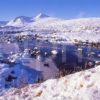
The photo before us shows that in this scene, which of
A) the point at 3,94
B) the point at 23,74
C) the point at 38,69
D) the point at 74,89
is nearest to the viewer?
the point at 74,89

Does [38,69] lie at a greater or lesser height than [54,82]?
lesser

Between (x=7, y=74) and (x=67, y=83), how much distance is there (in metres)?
13.5

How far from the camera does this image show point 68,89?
825 centimetres

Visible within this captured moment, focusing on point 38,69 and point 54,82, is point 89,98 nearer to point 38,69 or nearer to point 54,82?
point 54,82

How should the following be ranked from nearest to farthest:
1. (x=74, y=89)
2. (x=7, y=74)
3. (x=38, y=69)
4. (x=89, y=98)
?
(x=89, y=98) < (x=74, y=89) < (x=7, y=74) < (x=38, y=69)

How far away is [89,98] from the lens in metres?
7.48

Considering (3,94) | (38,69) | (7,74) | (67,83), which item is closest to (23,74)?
(7,74)

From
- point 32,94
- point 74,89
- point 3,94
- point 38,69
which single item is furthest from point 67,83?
point 38,69

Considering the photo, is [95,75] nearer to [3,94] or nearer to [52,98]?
[52,98]

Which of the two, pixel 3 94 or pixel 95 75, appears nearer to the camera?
pixel 95 75

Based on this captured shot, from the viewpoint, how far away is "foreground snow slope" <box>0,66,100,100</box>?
7739mm

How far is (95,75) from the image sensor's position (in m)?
8.22

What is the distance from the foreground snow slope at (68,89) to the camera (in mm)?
7739

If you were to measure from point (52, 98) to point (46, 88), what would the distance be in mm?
710
